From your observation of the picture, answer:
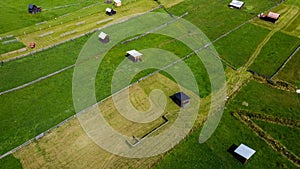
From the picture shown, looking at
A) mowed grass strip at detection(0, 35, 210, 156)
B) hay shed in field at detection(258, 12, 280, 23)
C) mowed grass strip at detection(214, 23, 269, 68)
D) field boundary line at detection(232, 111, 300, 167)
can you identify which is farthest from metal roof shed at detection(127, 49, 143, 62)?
hay shed in field at detection(258, 12, 280, 23)

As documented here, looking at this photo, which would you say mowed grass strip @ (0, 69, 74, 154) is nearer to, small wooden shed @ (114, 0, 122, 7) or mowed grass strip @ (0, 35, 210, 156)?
mowed grass strip @ (0, 35, 210, 156)

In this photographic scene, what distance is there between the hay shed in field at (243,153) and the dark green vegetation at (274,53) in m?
21.6

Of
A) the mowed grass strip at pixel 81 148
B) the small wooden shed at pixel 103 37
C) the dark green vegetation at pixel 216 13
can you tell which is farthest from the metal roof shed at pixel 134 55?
the dark green vegetation at pixel 216 13

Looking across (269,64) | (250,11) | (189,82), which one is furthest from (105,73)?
(250,11)

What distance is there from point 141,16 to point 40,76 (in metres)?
33.6

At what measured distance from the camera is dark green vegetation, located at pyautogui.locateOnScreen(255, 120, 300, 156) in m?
44.2

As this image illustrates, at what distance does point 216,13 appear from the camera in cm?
8050

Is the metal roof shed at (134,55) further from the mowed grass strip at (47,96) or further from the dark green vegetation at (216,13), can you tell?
the dark green vegetation at (216,13)

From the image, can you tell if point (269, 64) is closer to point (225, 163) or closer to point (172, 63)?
point (172, 63)

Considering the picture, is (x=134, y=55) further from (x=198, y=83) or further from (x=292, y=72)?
(x=292, y=72)

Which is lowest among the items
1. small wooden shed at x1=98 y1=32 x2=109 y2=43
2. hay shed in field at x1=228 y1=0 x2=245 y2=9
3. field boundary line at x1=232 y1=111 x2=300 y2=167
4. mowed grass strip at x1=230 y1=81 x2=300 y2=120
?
field boundary line at x1=232 y1=111 x2=300 y2=167

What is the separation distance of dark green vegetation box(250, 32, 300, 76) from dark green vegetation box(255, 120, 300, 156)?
14343mm

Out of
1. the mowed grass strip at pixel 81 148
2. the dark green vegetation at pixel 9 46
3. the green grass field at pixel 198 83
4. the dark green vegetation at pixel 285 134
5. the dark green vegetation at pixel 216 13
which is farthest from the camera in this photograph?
the dark green vegetation at pixel 216 13

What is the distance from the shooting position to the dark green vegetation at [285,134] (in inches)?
1738
